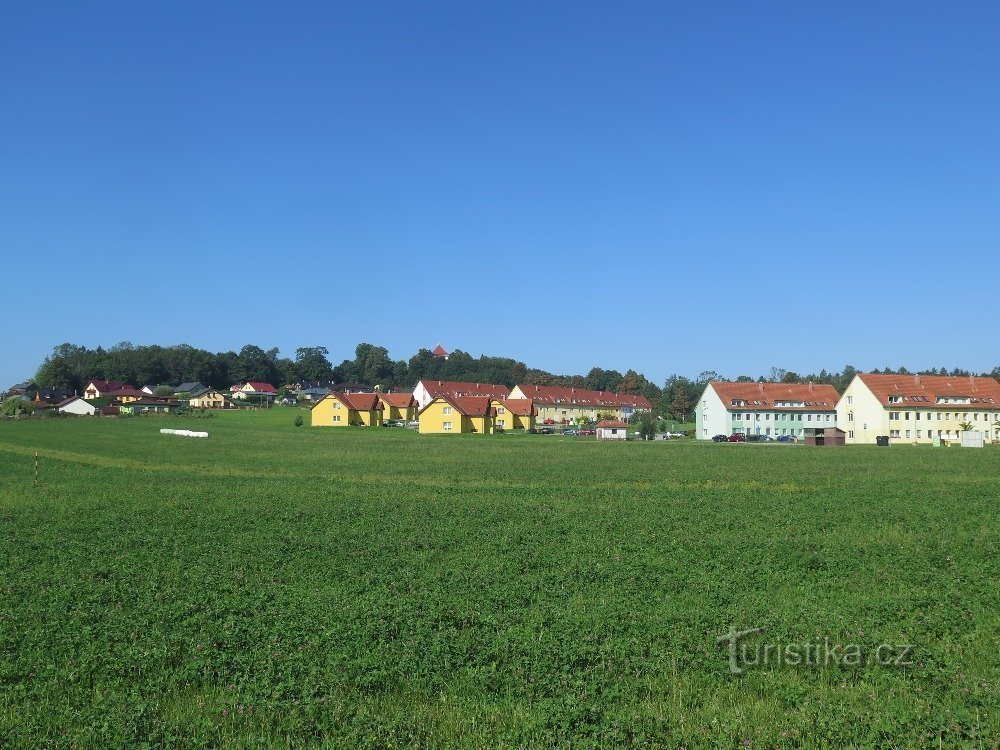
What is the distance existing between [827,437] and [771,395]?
91.3 feet

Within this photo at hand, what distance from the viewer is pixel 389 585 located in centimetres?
1320

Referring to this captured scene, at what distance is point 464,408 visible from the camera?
312ft

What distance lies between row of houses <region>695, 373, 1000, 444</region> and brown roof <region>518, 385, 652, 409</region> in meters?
42.2

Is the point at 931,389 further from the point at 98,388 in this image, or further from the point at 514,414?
the point at 98,388

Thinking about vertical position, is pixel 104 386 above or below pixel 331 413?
above

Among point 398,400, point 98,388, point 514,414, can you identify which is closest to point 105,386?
point 98,388

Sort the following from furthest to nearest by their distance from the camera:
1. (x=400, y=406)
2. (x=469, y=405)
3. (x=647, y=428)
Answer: (x=400, y=406) < (x=469, y=405) < (x=647, y=428)

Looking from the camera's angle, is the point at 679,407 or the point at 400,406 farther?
the point at 679,407

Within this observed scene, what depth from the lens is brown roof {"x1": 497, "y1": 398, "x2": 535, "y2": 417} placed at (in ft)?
370

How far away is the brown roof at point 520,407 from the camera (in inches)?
4444

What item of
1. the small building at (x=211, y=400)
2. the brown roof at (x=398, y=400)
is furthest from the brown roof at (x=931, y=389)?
the small building at (x=211, y=400)

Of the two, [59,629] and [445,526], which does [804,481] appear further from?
Answer: [59,629]

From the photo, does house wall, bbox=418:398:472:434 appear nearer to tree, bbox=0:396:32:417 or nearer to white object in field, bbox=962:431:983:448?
white object in field, bbox=962:431:983:448

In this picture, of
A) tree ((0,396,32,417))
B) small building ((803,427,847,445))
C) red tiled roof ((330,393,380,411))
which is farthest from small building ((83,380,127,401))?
small building ((803,427,847,445))
